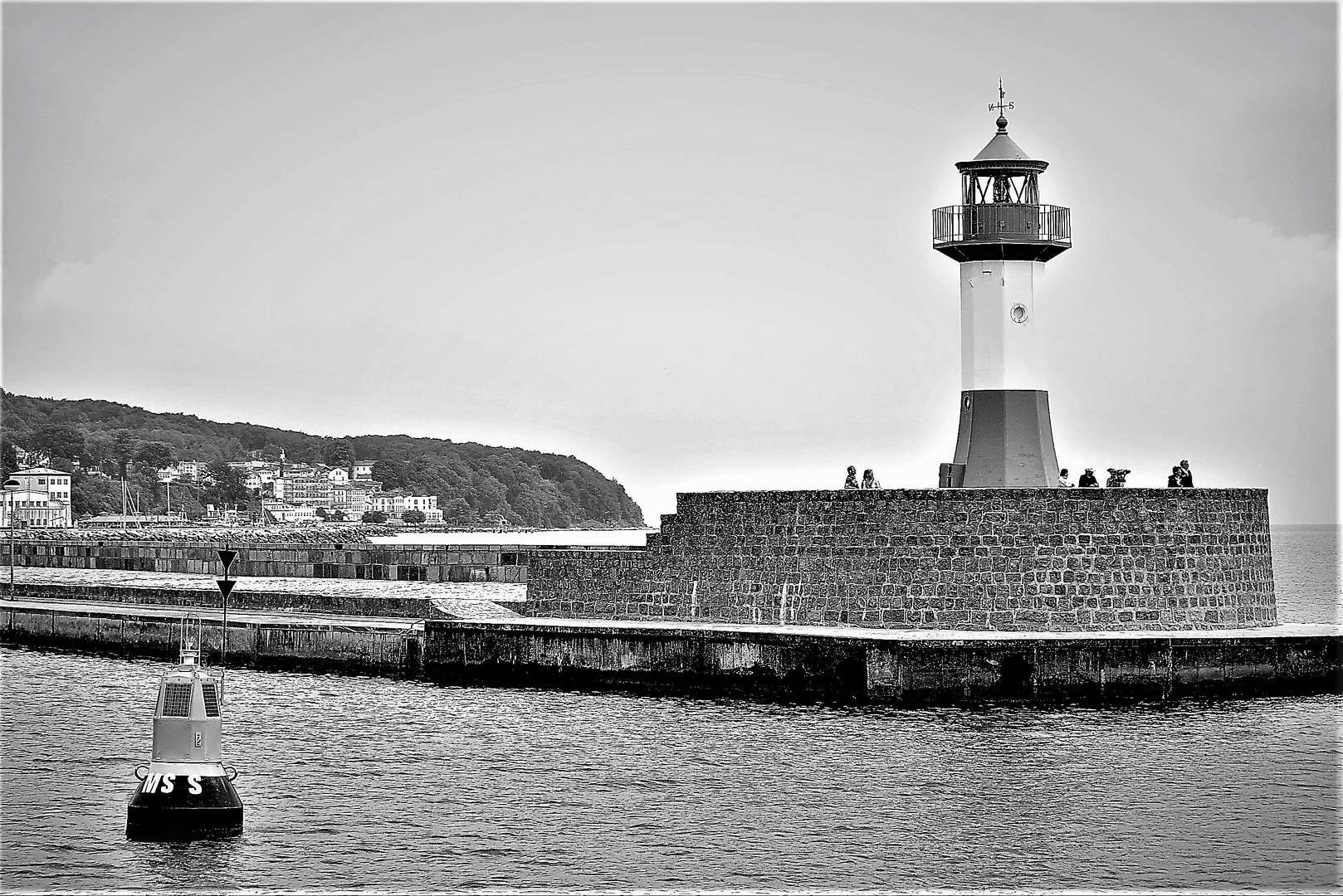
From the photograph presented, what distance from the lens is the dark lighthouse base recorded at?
24875 mm

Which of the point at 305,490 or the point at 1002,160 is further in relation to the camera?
the point at 305,490

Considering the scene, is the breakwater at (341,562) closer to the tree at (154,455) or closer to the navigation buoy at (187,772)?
the navigation buoy at (187,772)

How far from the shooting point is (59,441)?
321 feet

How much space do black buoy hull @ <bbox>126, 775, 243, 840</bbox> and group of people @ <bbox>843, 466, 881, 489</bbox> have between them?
40.9 ft

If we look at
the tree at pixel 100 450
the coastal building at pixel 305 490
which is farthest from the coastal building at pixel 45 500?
the coastal building at pixel 305 490

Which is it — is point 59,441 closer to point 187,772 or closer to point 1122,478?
point 1122,478

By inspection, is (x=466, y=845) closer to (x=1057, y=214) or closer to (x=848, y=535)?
(x=848, y=535)

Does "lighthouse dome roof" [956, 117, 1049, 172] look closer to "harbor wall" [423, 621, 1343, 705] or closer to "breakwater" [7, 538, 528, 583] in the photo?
"harbor wall" [423, 621, 1343, 705]

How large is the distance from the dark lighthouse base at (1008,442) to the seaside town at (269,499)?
257 ft

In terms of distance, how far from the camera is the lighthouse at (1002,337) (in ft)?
81.9

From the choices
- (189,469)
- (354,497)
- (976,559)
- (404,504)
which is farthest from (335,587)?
(354,497)

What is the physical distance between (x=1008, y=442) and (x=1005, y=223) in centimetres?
292

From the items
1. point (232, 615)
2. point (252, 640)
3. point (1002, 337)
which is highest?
point (1002, 337)

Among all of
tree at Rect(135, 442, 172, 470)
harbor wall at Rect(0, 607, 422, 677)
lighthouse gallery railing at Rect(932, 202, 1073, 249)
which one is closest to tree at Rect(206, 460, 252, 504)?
tree at Rect(135, 442, 172, 470)
